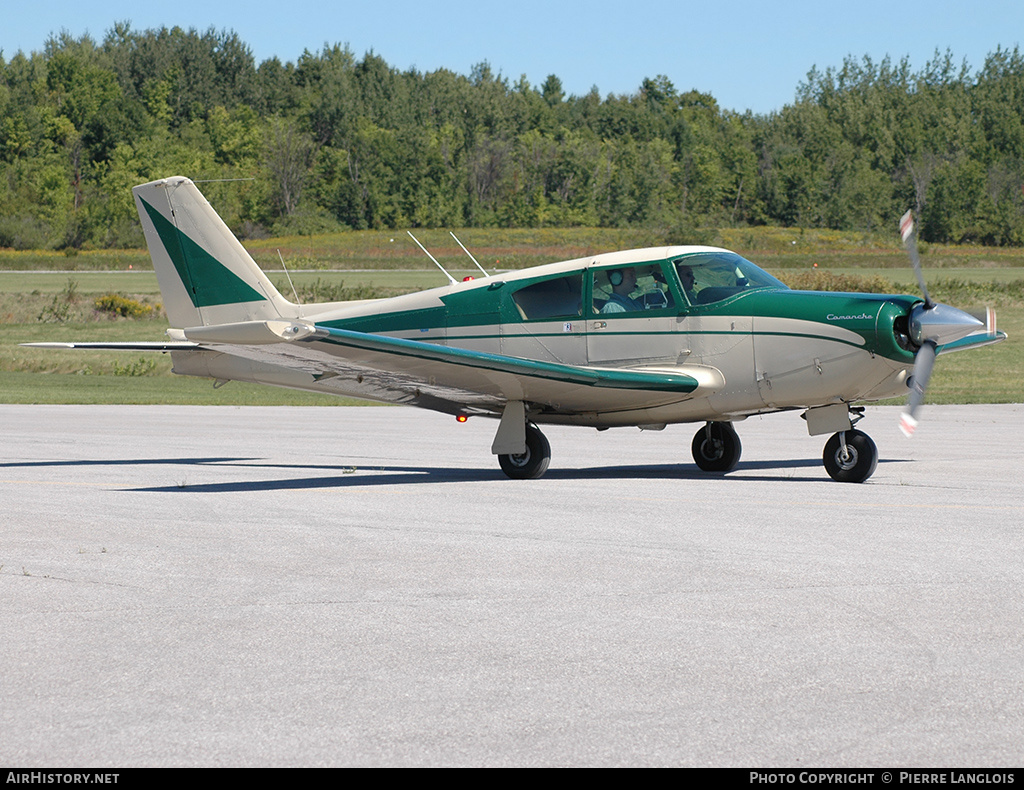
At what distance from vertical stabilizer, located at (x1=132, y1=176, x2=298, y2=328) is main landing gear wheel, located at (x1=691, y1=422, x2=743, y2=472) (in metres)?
5.58

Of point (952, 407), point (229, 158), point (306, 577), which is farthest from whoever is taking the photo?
point (229, 158)

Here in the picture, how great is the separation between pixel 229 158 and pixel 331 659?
12985 centimetres

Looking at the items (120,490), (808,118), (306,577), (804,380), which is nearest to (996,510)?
(804,380)

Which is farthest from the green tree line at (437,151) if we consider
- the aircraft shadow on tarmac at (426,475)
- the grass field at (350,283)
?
the aircraft shadow on tarmac at (426,475)

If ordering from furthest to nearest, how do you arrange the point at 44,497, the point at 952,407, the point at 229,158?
1. the point at 229,158
2. the point at 952,407
3. the point at 44,497

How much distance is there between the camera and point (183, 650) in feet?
18.3

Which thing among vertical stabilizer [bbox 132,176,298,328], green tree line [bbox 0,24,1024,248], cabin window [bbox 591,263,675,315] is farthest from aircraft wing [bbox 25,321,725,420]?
green tree line [bbox 0,24,1024,248]

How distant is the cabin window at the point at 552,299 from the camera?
529 inches

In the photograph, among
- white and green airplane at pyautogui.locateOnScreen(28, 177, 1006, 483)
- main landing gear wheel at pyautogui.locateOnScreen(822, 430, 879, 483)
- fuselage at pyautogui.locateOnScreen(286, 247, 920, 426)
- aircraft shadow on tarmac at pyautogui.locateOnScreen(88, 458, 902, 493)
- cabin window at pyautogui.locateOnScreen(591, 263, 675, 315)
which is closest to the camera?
white and green airplane at pyautogui.locateOnScreen(28, 177, 1006, 483)

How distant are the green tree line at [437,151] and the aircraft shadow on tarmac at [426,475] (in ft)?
271

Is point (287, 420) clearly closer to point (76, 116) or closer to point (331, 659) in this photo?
point (331, 659)

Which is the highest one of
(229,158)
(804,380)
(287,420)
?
(229,158)

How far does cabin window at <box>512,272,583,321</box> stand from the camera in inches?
529

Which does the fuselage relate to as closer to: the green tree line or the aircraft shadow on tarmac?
the aircraft shadow on tarmac
